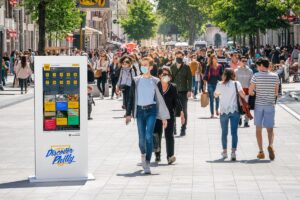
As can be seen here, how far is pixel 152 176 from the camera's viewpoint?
45.4 ft

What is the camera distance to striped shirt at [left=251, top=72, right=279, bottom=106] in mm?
16344

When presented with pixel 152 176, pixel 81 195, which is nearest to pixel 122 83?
pixel 152 176

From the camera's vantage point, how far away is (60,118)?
1352 centimetres

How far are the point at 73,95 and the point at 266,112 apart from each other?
4045mm

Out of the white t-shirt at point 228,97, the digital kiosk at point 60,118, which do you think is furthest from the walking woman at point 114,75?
the digital kiosk at point 60,118

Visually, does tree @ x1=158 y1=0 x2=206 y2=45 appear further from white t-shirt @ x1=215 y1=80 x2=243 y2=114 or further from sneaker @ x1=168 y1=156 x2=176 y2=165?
sneaker @ x1=168 y1=156 x2=176 y2=165

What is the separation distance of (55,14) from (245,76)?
109 feet

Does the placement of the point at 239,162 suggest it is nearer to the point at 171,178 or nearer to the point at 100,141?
the point at 171,178

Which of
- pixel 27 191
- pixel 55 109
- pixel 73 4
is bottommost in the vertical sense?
pixel 27 191

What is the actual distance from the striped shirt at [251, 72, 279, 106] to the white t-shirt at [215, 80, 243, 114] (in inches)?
11.5

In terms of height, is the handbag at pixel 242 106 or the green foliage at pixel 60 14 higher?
the green foliage at pixel 60 14

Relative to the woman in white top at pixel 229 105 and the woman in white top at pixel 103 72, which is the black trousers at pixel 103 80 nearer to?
the woman in white top at pixel 103 72

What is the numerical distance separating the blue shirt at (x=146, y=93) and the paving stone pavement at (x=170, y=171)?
97cm

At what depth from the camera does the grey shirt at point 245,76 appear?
22484mm
